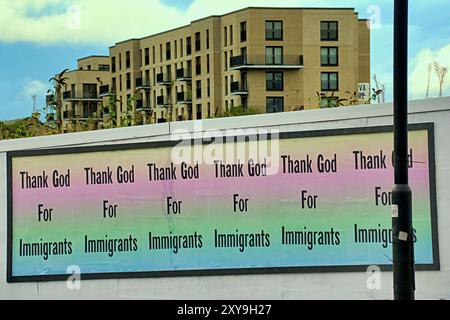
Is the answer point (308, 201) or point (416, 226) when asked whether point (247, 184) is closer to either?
point (308, 201)

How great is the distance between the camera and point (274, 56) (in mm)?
21219

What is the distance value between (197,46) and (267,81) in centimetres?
1013

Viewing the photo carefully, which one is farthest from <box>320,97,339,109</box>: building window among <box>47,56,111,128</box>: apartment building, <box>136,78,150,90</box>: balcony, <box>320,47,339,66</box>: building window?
<box>47,56,111,128</box>: apartment building

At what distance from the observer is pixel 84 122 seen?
1773 centimetres

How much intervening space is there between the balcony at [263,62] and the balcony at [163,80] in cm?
128

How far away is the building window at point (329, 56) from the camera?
17.5m

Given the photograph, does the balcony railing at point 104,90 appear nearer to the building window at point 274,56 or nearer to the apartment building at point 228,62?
the apartment building at point 228,62

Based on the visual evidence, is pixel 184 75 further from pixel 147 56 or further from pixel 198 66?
pixel 147 56

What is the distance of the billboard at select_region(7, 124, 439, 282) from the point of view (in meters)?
11.5

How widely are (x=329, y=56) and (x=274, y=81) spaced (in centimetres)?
230

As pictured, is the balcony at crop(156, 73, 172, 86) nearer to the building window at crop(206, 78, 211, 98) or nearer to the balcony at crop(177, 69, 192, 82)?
the balcony at crop(177, 69, 192, 82)

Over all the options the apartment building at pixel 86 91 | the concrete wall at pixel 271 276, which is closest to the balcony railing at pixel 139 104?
the apartment building at pixel 86 91

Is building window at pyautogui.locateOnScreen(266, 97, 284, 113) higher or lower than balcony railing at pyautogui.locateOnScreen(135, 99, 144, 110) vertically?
higher

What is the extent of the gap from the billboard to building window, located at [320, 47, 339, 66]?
5438 mm
